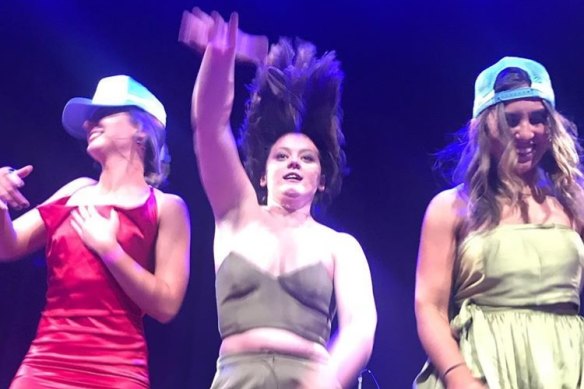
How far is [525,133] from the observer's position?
196cm

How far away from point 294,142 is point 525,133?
20.6 inches

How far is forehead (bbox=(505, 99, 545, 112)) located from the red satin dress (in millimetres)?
848

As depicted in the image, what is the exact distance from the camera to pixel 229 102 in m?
1.76

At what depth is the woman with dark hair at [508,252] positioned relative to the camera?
1.73 metres

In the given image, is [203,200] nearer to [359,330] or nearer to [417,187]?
[417,187]

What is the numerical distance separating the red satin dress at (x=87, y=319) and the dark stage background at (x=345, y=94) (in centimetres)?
132

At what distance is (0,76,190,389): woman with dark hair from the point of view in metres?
1.88

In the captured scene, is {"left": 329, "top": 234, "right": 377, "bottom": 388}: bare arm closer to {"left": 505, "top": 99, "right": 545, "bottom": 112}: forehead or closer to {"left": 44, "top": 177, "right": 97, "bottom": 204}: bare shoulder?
{"left": 505, "top": 99, "right": 545, "bottom": 112}: forehead

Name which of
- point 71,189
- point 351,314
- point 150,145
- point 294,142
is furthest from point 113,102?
point 351,314

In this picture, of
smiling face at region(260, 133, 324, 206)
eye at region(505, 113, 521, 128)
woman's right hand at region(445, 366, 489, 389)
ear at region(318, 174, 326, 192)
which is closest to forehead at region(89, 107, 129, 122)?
smiling face at region(260, 133, 324, 206)

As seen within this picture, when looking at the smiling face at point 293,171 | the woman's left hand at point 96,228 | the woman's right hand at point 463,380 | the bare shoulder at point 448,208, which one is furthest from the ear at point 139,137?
the woman's right hand at point 463,380

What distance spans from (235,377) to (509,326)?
0.55 metres

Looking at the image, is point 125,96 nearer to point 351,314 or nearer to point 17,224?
point 17,224

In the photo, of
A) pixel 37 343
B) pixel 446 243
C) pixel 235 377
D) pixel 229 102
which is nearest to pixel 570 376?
pixel 446 243
